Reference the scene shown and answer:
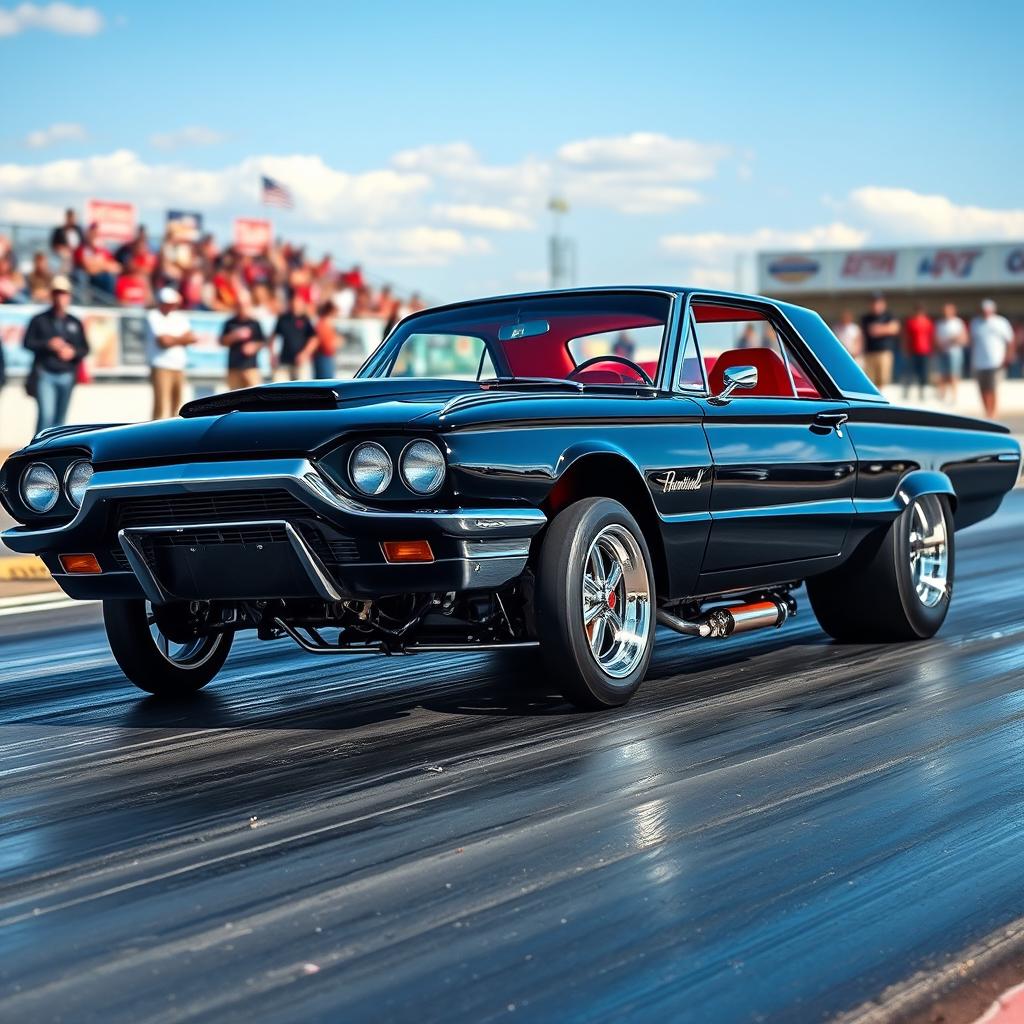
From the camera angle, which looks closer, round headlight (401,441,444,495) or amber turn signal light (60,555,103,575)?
round headlight (401,441,444,495)

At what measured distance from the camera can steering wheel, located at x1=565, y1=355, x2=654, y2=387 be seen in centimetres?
641

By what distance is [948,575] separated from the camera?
7.65m

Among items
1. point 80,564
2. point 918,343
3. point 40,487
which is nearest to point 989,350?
point 918,343

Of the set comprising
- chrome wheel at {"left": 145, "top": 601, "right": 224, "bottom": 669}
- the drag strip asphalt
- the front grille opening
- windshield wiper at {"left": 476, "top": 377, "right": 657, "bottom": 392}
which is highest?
windshield wiper at {"left": 476, "top": 377, "right": 657, "bottom": 392}

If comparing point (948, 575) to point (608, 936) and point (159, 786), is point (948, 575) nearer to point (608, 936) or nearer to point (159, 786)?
point (159, 786)

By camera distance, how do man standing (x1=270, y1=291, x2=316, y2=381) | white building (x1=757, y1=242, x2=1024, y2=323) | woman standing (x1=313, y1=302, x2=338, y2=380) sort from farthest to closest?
white building (x1=757, y1=242, x2=1024, y2=323)
woman standing (x1=313, y1=302, x2=338, y2=380)
man standing (x1=270, y1=291, x2=316, y2=381)

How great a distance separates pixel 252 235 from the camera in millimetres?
28000

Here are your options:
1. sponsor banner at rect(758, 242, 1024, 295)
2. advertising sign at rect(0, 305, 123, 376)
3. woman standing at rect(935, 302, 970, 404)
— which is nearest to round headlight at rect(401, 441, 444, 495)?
advertising sign at rect(0, 305, 123, 376)

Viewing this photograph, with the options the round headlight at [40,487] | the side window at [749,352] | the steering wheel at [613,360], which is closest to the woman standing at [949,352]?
the side window at [749,352]

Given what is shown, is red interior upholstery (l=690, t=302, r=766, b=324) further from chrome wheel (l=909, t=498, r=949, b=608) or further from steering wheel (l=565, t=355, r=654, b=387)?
chrome wheel (l=909, t=498, r=949, b=608)

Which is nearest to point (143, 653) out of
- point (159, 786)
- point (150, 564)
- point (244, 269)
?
point (150, 564)

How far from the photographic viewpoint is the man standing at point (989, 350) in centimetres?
2623

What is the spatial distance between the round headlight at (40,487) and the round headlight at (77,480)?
0.05m

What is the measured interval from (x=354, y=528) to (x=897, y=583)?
292 cm
